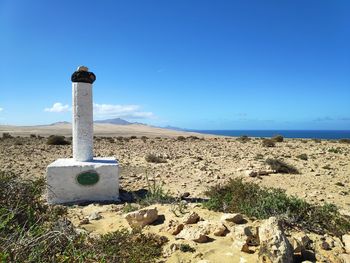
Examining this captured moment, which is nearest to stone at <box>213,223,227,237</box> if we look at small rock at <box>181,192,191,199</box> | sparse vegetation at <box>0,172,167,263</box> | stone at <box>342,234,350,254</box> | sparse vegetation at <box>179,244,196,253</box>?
sparse vegetation at <box>179,244,196,253</box>

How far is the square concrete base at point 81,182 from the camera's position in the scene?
830 centimetres

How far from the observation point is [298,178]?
11.0m

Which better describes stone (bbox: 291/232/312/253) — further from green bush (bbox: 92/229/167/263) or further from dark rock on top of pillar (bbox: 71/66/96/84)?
dark rock on top of pillar (bbox: 71/66/96/84)

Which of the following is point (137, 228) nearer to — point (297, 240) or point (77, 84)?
point (297, 240)

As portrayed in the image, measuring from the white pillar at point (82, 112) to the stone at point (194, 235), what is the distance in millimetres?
4601

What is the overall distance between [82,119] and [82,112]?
0.19 metres

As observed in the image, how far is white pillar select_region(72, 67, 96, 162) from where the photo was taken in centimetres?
872

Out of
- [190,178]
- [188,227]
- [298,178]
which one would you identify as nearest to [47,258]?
[188,227]

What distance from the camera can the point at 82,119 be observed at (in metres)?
8.77

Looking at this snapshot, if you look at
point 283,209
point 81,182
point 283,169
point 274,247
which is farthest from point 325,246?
point 283,169

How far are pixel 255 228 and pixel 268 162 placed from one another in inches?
315

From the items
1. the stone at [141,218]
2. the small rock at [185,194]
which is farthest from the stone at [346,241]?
the small rock at [185,194]

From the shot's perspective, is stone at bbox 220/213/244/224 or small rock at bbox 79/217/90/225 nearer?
stone at bbox 220/213/244/224

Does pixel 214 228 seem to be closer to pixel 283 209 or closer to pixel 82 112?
pixel 283 209
